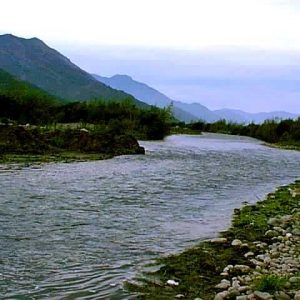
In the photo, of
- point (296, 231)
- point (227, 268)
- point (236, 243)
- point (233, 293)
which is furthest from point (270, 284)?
point (296, 231)

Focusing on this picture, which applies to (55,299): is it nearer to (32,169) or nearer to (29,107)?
(32,169)

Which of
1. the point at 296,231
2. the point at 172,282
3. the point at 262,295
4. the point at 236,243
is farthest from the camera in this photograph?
the point at 296,231

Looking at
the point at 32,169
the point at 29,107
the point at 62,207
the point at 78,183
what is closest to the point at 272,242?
the point at 62,207

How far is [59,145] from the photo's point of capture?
134 ft

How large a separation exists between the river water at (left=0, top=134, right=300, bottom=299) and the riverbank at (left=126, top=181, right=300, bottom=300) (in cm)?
56

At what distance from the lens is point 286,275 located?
30.6ft

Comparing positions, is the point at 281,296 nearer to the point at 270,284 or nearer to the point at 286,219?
the point at 270,284

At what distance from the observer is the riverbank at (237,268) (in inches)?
336

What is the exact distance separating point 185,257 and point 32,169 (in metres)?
18.7

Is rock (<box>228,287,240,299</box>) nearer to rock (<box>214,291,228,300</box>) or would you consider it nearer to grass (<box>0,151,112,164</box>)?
rock (<box>214,291,228,300</box>)

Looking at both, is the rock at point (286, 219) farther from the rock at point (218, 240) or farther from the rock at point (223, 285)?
the rock at point (223, 285)

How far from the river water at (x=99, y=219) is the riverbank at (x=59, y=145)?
495 cm

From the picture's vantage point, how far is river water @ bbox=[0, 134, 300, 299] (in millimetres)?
9609

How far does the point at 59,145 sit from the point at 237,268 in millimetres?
32078
